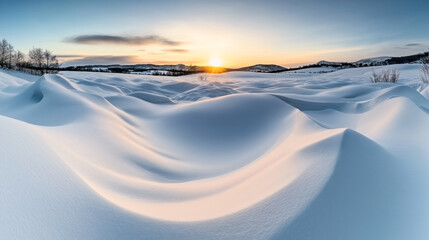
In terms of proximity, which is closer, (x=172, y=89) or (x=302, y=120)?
(x=302, y=120)

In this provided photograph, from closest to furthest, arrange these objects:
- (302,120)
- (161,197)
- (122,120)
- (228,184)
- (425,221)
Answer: (425,221) < (161,197) < (228,184) < (302,120) < (122,120)

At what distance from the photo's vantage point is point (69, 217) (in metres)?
1.13

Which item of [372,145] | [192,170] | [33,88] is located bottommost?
[192,170]

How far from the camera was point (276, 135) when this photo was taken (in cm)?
303

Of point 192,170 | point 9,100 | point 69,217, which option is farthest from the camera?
point 9,100

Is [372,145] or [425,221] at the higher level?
[372,145]

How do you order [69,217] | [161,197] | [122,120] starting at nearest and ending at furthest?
[69,217], [161,197], [122,120]

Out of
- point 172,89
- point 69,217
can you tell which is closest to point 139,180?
point 69,217

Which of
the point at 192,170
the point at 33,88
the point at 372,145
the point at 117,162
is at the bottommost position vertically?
the point at 192,170

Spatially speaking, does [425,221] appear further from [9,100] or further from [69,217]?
[9,100]

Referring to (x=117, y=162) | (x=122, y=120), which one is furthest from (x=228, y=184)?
(x=122, y=120)

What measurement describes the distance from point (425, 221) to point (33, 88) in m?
5.94

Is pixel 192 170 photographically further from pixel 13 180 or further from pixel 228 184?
pixel 13 180

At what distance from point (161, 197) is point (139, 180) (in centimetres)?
35
